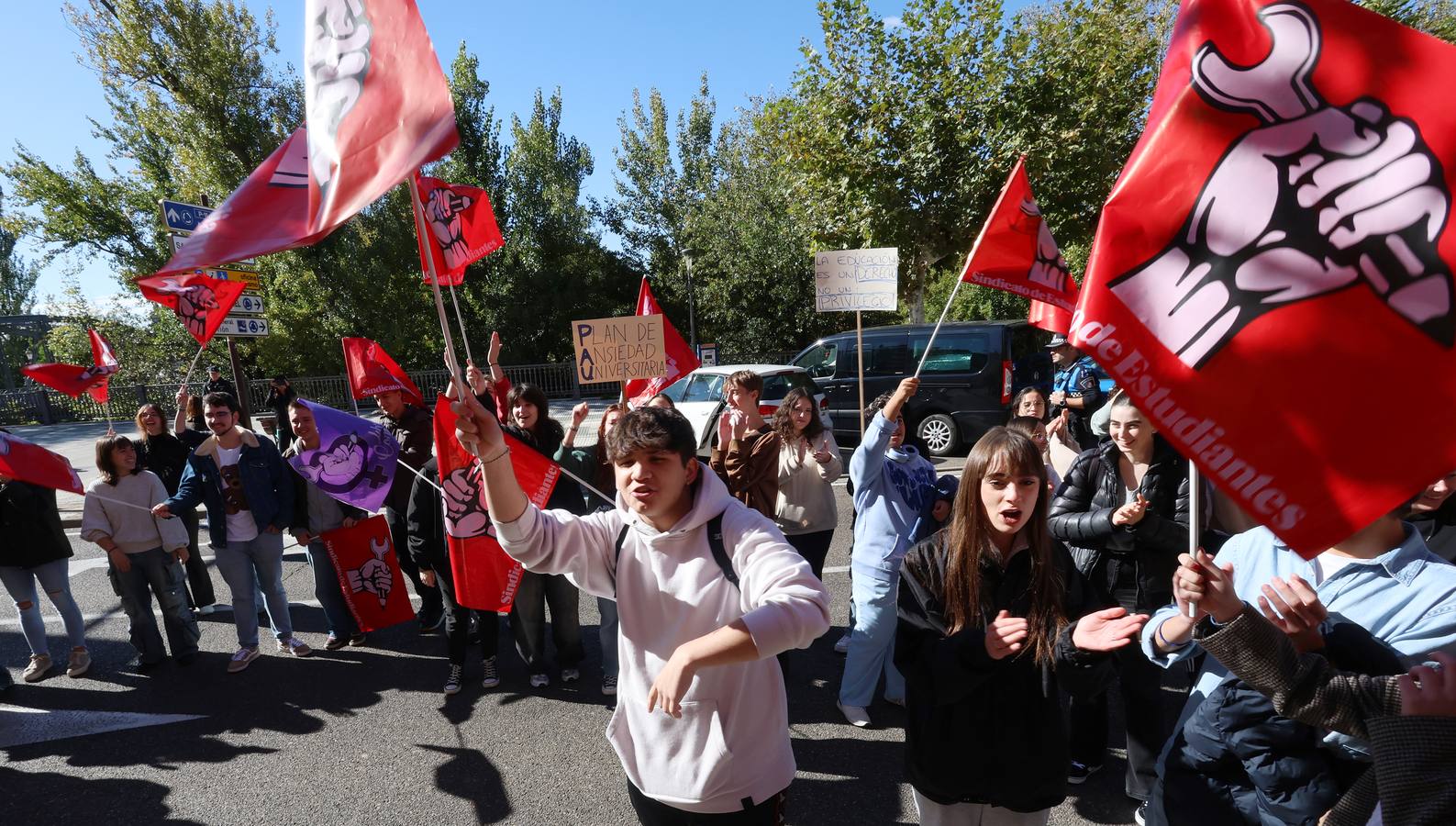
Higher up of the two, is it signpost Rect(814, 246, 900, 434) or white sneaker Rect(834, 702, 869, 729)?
signpost Rect(814, 246, 900, 434)

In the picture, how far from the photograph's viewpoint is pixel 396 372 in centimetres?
554

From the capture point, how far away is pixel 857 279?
20.6 feet

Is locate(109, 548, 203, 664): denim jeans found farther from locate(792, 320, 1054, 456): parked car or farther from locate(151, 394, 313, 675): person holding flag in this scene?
locate(792, 320, 1054, 456): parked car

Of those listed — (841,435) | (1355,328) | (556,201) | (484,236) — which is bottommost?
(841,435)

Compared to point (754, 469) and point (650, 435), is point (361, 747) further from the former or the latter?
point (650, 435)

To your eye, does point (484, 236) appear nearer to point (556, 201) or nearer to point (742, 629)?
point (742, 629)

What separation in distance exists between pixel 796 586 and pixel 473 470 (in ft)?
8.00

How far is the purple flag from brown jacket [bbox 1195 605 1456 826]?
14.1 feet

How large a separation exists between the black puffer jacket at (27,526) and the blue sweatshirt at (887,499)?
4.93 meters

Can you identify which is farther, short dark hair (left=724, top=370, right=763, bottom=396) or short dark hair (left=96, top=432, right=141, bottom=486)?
short dark hair (left=96, top=432, right=141, bottom=486)

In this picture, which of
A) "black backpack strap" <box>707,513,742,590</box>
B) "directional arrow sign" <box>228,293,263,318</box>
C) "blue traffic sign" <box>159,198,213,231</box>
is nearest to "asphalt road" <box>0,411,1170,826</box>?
"black backpack strap" <box>707,513,742,590</box>

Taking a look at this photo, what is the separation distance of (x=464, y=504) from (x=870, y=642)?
2.17 metres

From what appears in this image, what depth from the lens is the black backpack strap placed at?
1812 mm

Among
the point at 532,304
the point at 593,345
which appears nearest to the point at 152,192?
the point at 532,304
